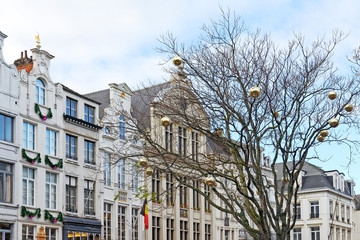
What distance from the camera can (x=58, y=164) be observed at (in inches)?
1436

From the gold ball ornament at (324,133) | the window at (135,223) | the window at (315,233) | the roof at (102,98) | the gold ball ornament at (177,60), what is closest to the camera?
the gold ball ornament at (177,60)

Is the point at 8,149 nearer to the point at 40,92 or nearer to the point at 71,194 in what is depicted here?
the point at 40,92

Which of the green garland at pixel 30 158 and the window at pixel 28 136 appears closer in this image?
the green garland at pixel 30 158

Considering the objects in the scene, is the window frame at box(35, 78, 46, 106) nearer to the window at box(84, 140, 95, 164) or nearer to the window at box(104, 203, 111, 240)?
the window at box(84, 140, 95, 164)

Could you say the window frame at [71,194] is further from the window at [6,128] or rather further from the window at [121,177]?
the window at [6,128]

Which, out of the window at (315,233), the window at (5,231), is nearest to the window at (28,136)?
the window at (5,231)

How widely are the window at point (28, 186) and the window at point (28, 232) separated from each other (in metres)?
1.27

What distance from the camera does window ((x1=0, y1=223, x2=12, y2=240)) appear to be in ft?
106

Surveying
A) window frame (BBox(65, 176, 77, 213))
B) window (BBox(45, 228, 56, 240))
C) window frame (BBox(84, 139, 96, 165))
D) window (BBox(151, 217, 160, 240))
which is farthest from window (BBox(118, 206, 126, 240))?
window (BBox(45, 228, 56, 240))

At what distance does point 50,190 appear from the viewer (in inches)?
1416

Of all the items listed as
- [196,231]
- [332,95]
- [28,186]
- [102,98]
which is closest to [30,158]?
[28,186]

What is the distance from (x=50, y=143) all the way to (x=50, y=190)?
2.65 meters

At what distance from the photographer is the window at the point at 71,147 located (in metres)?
37.7

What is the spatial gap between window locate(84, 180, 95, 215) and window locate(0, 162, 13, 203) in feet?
20.9
